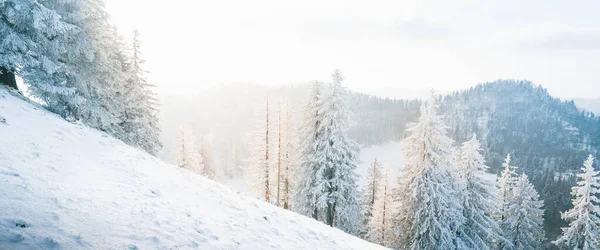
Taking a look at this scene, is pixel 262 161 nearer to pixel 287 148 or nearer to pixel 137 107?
pixel 287 148

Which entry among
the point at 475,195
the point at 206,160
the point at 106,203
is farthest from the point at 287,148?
the point at 206,160

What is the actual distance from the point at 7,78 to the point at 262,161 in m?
19.3

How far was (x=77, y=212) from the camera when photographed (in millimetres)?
6617

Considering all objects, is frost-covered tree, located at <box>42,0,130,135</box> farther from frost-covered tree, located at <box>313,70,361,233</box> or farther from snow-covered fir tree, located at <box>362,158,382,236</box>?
snow-covered fir tree, located at <box>362,158,382,236</box>

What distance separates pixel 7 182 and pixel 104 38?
13.7 meters

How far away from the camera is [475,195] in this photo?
2344 cm

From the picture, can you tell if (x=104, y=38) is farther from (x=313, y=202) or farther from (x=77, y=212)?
(x=313, y=202)

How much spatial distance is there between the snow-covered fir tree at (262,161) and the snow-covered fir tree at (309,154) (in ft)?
14.4

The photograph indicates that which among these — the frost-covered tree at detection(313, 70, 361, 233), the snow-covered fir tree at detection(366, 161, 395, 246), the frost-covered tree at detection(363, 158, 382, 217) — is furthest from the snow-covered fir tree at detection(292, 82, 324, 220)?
the frost-covered tree at detection(363, 158, 382, 217)

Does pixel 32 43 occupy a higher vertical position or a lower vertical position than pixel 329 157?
higher

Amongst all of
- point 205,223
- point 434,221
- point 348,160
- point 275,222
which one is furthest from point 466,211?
point 205,223

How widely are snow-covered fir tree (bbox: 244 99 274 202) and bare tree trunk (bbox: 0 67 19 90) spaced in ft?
58.0

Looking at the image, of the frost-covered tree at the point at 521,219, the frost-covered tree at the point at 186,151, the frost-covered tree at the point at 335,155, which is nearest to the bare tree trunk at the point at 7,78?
the frost-covered tree at the point at 335,155

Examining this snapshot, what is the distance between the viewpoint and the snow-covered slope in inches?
233
